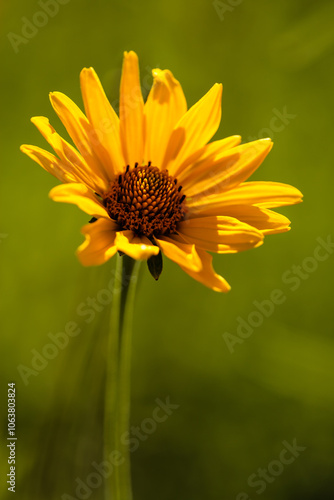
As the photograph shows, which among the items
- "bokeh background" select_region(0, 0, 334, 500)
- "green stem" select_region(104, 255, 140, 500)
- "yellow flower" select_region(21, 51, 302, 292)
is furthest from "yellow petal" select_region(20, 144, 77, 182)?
"bokeh background" select_region(0, 0, 334, 500)

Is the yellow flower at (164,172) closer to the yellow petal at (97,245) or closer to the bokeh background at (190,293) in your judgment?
the yellow petal at (97,245)

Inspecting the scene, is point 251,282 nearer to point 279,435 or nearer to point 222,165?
point 279,435

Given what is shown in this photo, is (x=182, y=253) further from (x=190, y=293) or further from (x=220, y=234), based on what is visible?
(x=190, y=293)

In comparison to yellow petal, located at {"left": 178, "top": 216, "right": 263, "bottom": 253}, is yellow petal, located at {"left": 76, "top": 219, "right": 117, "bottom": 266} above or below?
below

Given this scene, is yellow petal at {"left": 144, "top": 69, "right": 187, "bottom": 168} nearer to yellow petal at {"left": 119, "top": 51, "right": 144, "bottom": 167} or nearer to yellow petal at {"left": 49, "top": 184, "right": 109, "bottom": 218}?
yellow petal at {"left": 119, "top": 51, "right": 144, "bottom": 167}

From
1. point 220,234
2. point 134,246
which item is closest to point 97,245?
point 134,246

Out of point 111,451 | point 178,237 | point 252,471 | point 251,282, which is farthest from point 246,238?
point 252,471
